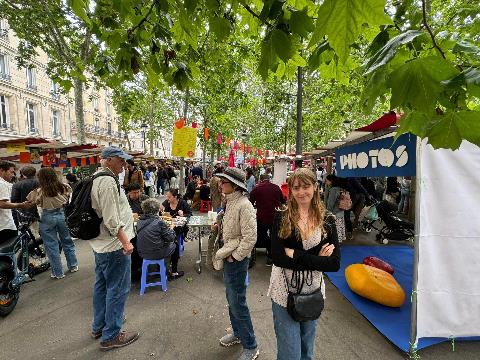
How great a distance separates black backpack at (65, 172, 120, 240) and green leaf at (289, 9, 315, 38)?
239 centimetres

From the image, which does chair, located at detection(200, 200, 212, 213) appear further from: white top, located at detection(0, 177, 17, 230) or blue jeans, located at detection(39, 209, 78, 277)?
white top, located at detection(0, 177, 17, 230)

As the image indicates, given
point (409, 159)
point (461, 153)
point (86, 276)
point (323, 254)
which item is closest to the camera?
point (323, 254)

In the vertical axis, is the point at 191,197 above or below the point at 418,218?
below

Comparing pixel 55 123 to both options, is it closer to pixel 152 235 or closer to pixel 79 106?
pixel 79 106

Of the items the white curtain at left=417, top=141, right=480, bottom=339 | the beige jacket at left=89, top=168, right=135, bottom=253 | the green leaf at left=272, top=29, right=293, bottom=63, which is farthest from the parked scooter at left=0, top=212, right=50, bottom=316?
the white curtain at left=417, top=141, right=480, bottom=339

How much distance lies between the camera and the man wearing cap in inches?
112

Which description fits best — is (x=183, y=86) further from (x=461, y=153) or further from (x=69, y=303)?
(x=69, y=303)

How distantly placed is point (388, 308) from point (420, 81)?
4.07 metres

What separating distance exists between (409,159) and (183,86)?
3.00 meters

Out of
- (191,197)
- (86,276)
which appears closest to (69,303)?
(86,276)

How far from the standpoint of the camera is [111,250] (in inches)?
116

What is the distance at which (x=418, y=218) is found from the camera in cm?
302

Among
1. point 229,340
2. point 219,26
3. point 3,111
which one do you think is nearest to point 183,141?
point 229,340

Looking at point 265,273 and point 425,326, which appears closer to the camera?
point 425,326
